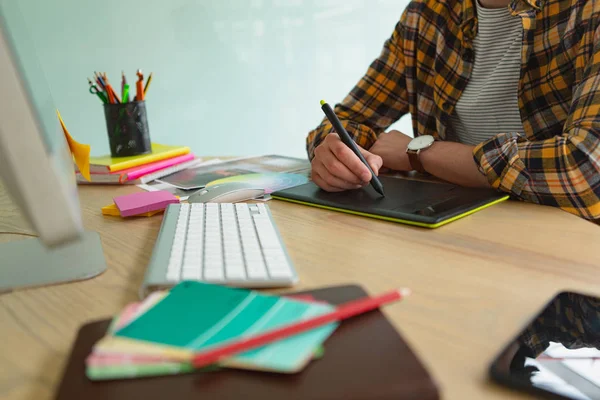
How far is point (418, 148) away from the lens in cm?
93

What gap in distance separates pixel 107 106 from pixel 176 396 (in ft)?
3.07

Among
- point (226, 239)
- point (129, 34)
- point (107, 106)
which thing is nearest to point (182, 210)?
point (226, 239)

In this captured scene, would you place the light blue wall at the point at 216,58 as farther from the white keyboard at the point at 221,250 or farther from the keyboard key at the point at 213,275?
the keyboard key at the point at 213,275

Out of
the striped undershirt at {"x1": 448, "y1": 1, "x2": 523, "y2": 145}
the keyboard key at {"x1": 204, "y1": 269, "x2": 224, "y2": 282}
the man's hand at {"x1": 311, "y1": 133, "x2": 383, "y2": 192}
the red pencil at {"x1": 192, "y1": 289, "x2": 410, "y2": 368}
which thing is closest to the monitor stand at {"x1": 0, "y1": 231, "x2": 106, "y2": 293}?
the keyboard key at {"x1": 204, "y1": 269, "x2": 224, "y2": 282}

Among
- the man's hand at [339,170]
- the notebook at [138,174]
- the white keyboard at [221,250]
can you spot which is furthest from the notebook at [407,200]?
the notebook at [138,174]

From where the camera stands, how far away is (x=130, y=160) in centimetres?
106

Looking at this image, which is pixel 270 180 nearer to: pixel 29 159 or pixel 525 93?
pixel 525 93

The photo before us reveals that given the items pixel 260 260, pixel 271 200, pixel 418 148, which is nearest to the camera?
pixel 260 260

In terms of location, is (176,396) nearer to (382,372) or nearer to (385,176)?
(382,372)

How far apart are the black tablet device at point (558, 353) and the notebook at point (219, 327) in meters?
0.12

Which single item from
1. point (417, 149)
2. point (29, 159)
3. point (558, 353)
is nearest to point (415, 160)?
point (417, 149)

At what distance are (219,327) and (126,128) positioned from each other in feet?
2.88

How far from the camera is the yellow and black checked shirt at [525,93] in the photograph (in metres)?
0.74

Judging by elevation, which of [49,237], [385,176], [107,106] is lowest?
[385,176]
